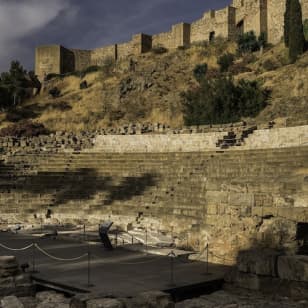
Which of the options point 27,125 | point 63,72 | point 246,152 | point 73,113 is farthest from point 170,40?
point 246,152

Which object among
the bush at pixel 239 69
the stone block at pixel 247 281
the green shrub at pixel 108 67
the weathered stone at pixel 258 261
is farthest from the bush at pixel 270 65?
the stone block at pixel 247 281

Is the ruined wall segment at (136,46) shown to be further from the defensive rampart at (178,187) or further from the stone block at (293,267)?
the stone block at (293,267)

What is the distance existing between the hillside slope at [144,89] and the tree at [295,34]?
84 centimetres

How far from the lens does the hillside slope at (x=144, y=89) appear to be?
2880 cm

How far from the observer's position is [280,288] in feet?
20.4

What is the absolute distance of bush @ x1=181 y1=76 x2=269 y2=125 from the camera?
24109 millimetres

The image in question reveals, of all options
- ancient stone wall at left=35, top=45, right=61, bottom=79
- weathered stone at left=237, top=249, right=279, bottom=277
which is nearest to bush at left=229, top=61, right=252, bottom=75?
ancient stone wall at left=35, top=45, right=61, bottom=79

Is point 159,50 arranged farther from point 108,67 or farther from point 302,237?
point 302,237

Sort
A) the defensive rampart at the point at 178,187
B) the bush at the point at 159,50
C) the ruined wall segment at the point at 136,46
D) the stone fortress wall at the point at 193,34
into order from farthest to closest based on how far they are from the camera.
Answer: the ruined wall segment at the point at 136,46
the bush at the point at 159,50
the stone fortress wall at the point at 193,34
the defensive rampart at the point at 178,187

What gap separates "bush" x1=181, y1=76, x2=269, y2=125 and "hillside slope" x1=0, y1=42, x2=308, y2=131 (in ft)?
2.71

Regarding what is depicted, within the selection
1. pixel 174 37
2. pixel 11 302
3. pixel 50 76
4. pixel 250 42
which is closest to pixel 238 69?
pixel 250 42

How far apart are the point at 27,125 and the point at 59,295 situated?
2674 cm

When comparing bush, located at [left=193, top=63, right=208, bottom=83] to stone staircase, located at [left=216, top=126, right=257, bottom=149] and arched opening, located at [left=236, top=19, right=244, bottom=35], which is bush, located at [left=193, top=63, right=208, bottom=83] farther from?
stone staircase, located at [left=216, top=126, right=257, bottom=149]

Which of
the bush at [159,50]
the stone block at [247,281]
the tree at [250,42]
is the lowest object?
the stone block at [247,281]
